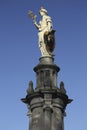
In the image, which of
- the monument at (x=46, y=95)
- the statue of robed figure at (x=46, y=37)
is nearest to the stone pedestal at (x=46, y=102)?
the monument at (x=46, y=95)

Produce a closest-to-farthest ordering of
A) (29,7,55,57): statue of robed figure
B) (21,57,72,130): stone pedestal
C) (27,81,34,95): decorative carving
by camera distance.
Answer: (21,57,72,130): stone pedestal < (27,81,34,95): decorative carving < (29,7,55,57): statue of robed figure

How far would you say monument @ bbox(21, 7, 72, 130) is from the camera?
97.2 ft

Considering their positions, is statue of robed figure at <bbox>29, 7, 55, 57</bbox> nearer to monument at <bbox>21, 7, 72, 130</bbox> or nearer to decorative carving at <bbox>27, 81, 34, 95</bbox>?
monument at <bbox>21, 7, 72, 130</bbox>

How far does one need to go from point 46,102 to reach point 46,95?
0.55 meters

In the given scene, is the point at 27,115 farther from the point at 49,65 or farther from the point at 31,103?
the point at 49,65

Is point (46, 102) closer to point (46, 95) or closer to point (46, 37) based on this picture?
point (46, 95)

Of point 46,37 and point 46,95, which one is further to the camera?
point 46,37

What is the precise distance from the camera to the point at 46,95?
98.7 ft

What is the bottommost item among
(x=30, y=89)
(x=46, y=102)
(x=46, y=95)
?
(x=46, y=102)

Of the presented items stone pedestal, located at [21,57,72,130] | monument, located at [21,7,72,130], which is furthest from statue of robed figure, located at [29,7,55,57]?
stone pedestal, located at [21,57,72,130]

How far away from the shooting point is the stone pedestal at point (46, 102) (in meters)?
29.6

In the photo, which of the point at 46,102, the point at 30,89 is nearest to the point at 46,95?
the point at 46,102

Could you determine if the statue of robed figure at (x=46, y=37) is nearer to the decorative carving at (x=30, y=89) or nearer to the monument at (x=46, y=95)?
the monument at (x=46, y=95)

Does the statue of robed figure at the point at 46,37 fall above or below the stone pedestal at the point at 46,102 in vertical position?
above
